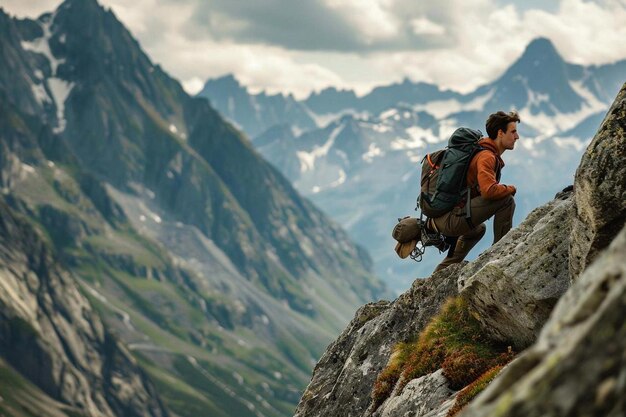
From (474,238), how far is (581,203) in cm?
634

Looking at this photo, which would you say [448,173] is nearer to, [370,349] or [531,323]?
[531,323]

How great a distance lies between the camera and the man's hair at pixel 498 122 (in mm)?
18812

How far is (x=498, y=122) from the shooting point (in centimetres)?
1884

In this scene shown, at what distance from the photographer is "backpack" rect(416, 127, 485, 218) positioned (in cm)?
1873

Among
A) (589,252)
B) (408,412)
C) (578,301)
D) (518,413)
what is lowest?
(518,413)

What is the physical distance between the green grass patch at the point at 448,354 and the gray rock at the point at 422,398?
0.22 m

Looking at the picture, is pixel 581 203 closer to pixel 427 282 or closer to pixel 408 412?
pixel 408 412

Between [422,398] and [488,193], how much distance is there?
14.4 ft

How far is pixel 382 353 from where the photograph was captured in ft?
68.7

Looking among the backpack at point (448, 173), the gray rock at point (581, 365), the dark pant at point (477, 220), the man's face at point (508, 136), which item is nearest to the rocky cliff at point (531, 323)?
the gray rock at point (581, 365)

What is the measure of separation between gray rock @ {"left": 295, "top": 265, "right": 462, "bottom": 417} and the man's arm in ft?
9.83

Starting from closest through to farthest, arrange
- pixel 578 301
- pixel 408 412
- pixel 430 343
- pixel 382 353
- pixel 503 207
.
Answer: pixel 578 301, pixel 408 412, pixel 430 343, pixel 503 207, pixel 382 353

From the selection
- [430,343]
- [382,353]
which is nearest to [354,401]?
[382,353]

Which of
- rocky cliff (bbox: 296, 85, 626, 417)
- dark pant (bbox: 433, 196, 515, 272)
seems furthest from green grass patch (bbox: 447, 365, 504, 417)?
dark pant (bbox: 433, 196, 515, 272)
